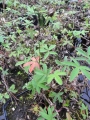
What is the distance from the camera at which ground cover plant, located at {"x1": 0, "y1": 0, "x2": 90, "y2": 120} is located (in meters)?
1.26

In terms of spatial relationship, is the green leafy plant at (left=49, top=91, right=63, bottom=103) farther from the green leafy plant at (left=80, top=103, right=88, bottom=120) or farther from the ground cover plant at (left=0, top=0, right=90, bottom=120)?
the green leafy plant at (left=80, top=103, right=88, bottom=120)

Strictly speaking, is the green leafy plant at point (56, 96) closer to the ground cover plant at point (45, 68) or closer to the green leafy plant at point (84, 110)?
the ground cover plant at point (45, 68)

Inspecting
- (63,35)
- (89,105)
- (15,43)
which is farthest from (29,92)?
(63,35)

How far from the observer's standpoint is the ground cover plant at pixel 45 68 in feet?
4.15

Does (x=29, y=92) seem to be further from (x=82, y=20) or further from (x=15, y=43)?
(x=82, y=20)

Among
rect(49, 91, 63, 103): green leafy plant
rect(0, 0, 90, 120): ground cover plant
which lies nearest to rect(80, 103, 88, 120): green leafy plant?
rect(0, 0, 90, 120): ground cover plant

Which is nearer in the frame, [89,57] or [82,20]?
[89,57]

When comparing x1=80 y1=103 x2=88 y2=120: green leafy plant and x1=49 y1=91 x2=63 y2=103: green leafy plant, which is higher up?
x1=49 y1=91 x2=63 y2=103: green leafy plant

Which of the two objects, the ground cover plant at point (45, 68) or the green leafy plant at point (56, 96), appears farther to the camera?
the green leafy plant at point (56, 96)

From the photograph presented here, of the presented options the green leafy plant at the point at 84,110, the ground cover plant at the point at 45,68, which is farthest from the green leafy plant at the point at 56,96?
the green leafy plant at the point at 84,110

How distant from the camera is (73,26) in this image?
246 centimetres

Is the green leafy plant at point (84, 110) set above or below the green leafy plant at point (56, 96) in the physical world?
below

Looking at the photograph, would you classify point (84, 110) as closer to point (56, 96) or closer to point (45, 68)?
point (56, 96)

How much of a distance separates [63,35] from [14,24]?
685 millimetres
